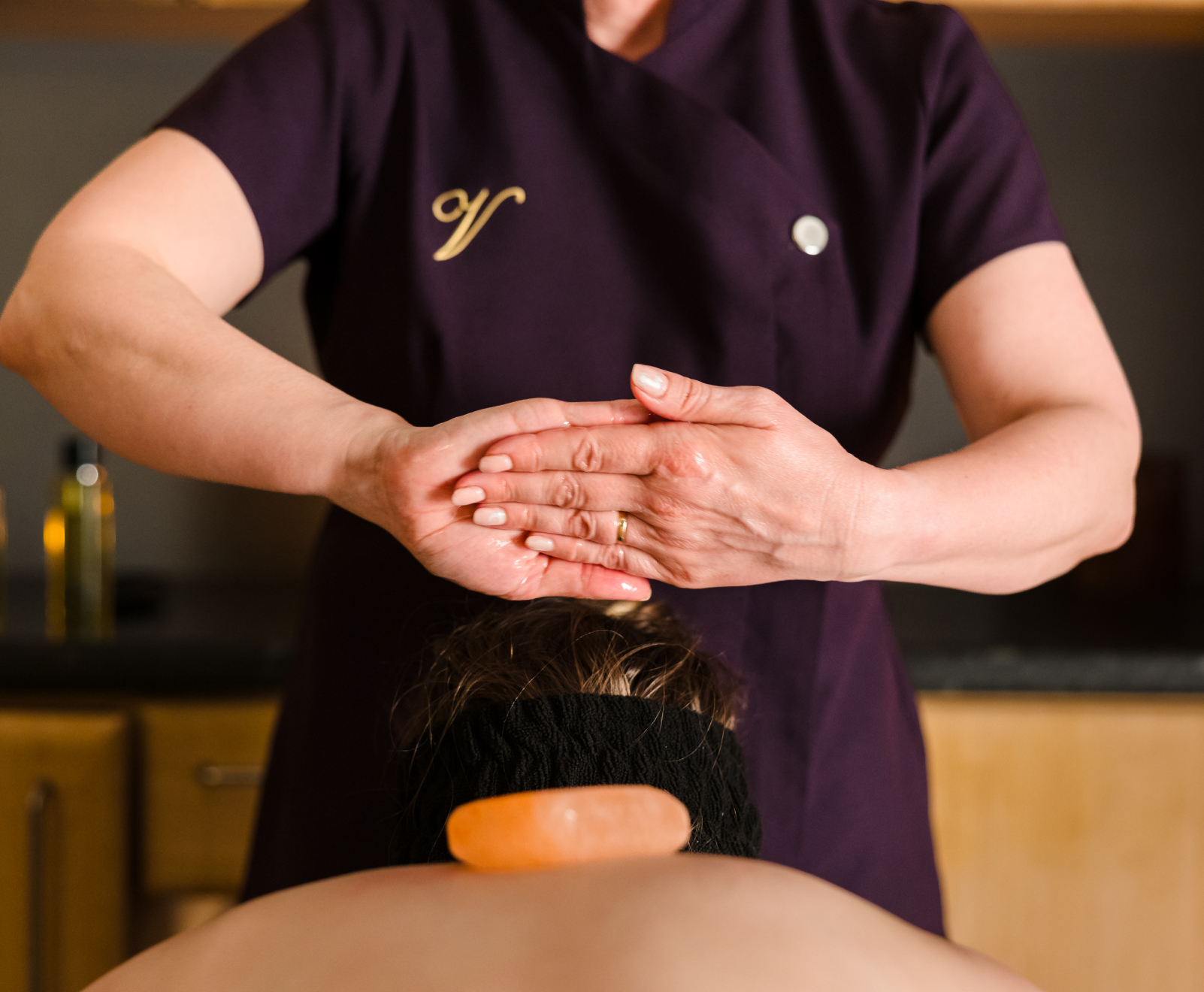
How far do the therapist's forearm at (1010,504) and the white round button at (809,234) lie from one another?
188 millimetres

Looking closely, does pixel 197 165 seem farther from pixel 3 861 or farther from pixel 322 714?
pixel 3 861

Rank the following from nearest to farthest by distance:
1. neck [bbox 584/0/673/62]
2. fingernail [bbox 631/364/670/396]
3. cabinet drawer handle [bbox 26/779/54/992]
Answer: fingernail [bbox 631/364/670/396], neck [bbox 584/0/673/62], cabinet drawer handle [bbox 26/779/54/992]

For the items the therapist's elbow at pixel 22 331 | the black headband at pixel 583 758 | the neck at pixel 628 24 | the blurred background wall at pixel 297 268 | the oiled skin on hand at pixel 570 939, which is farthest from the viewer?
the blurred background wall at pixel 297 268

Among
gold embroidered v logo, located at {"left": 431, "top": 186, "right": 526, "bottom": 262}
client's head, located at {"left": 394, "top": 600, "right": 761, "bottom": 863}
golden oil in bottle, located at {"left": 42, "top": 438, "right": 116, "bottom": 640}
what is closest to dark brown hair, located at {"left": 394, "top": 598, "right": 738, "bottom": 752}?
client's head, located at {"left": 394, "top": 600, "right": 761, "bottom": 863}

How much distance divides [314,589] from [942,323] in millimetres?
539

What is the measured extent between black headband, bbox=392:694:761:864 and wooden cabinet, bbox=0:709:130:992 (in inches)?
35.0

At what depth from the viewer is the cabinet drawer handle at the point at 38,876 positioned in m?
1.27

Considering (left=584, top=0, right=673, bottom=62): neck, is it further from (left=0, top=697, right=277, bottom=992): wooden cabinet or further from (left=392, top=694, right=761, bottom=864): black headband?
(left=0, top=697, right=277, bottom=992): wooden cabinet

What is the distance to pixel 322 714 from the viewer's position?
0.84 m

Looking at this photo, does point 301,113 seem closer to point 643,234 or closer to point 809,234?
point 643,234

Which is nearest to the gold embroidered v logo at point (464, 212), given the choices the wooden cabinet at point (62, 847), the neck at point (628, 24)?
the neck at point (628, 24)

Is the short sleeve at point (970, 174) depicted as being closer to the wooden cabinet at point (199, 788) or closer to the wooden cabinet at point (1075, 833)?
the wooden cabinet at point (1075, 833)

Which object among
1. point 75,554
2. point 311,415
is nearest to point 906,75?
point 311,415

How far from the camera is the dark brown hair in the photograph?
595 mm
